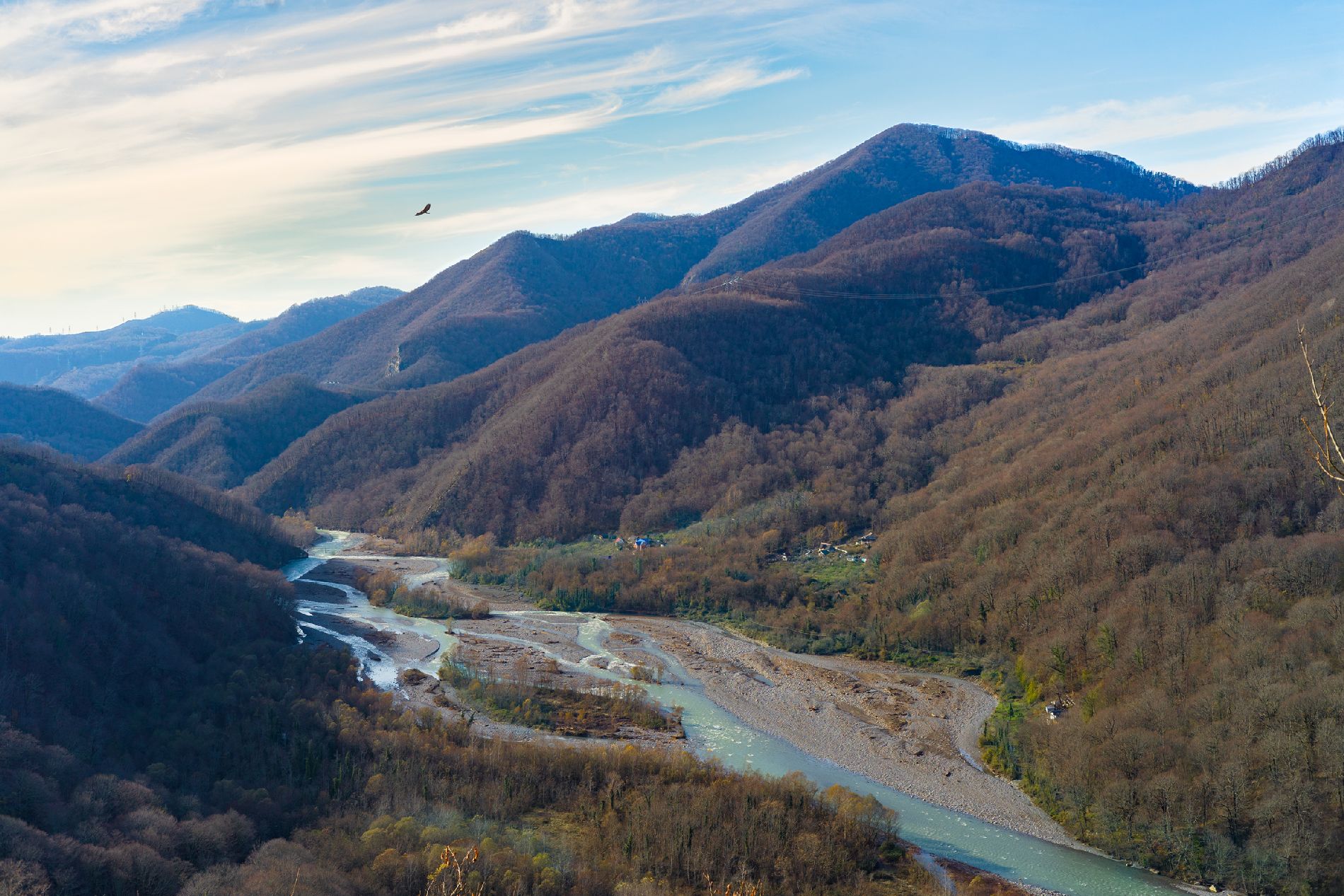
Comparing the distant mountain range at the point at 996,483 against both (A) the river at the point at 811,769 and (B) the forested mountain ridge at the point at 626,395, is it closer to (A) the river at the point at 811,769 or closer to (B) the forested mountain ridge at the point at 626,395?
(B) the forested mountain ridge at the point at 626,395

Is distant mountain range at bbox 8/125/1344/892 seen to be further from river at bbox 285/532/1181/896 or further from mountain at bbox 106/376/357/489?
river at bbox 285/532/1181/896

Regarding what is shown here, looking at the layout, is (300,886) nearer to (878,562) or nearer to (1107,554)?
(1107,554)

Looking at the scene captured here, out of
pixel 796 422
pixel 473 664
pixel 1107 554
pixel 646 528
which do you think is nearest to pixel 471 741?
pixel 473 664

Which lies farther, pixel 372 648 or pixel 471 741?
pixel 372 648

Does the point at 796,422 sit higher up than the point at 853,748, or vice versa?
the point at 796,422

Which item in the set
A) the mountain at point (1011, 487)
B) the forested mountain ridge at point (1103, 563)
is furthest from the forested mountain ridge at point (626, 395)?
the forested mountain ridge at point (1103, 563)

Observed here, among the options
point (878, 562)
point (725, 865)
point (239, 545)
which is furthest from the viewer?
point (239, 545)

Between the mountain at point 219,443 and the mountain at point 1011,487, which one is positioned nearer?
the mountain at point 1011,487

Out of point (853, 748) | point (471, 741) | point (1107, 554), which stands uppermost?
point (1107, 554)
